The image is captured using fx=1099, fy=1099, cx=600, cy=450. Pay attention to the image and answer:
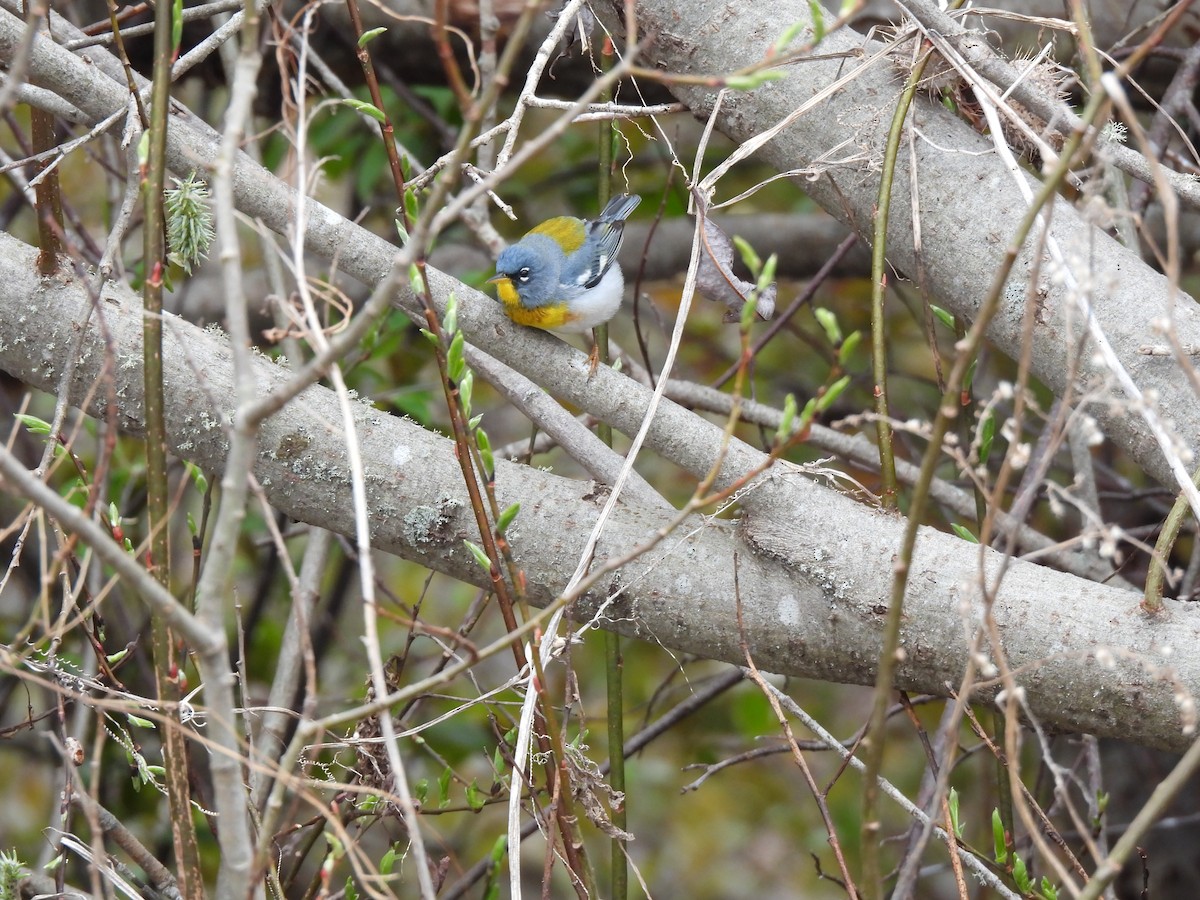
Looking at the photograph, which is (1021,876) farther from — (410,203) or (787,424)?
(410,203)

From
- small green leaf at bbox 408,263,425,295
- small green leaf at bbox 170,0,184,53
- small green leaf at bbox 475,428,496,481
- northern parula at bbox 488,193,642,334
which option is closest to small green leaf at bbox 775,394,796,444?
small green leaf at bbox 475,428,496,481

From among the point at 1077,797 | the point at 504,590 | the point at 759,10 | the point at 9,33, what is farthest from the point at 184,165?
the point at 1077,797

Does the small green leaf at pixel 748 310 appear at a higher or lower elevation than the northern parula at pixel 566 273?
higher

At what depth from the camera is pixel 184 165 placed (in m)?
2.25

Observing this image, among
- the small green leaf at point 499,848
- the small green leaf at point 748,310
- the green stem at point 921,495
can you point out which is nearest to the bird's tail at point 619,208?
the small green leaf at point 499,848

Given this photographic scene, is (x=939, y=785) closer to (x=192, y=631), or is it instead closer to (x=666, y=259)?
(x=192, y=631)

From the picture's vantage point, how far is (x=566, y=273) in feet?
10.3

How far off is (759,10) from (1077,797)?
3.21 meters

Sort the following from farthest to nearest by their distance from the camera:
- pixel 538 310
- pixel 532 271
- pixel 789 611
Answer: pixel 532 271
pixel 538 310
pixel 789 611

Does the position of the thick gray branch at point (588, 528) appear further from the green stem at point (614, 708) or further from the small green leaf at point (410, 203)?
the small green leaf at point (410, 203)

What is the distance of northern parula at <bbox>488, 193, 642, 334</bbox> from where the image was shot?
9.71 feet

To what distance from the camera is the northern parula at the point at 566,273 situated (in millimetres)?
2959

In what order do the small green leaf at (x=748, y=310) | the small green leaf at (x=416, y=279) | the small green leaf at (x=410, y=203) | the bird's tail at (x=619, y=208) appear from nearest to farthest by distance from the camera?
the small green leaf at (x=748, y=310) → the small green leaf at (x=416, y=279) → the small green leaf at (x=410, y=203) → the bird's tail at (x=619, y=208)

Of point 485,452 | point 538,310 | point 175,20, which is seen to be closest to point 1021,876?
point 485,452
